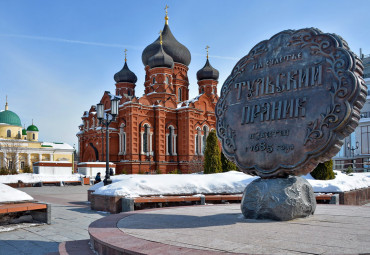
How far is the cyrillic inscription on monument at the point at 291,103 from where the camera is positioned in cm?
516

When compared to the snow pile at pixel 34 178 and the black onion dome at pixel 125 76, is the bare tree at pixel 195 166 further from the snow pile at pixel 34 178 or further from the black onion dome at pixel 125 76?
the black onion dome at pixel 125 76

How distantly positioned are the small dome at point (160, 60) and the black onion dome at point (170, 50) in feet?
7.35

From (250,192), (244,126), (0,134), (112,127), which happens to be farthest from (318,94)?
(0,134)

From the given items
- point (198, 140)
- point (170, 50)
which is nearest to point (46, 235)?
point (198, 140)

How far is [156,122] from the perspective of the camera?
115ft

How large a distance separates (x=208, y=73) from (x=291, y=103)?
38978mm

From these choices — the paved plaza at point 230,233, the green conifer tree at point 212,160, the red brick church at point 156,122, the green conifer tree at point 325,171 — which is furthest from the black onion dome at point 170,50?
the paved plaza at point 230,233

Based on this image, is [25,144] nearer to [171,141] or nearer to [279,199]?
[171,141]

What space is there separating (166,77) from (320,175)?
88.9ft

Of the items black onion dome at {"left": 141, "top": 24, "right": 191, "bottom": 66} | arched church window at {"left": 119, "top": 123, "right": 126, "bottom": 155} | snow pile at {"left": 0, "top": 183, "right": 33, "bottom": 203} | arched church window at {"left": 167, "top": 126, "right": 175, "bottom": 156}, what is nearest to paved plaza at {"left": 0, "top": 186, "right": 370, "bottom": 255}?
snow pile at {"left": 0, "top": 183, "right": 33, "bottom": 203}

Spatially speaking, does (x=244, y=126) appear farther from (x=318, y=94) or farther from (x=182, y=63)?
(x=182, y=63)

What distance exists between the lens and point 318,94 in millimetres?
5367

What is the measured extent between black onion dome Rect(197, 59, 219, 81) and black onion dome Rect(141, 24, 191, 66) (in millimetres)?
2381

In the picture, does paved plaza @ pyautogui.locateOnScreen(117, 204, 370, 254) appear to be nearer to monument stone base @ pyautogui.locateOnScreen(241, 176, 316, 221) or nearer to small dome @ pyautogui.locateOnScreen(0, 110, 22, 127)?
monument stone base @ pyautogui.locateOnScreen(241, 176, 316, 221)
